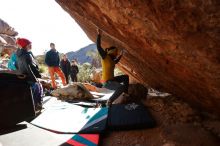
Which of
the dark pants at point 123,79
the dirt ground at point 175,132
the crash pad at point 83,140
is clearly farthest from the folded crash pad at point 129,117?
the dark pants at point 123,79

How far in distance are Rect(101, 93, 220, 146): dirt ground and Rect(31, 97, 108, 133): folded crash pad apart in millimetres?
481

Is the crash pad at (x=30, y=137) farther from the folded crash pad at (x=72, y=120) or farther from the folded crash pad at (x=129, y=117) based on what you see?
the folded crash pad at (x=129, y=117)

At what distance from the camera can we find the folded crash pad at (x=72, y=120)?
559cm

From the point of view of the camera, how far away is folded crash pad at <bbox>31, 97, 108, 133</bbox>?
559 cm

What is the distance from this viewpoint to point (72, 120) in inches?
251

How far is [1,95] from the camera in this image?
208 inches

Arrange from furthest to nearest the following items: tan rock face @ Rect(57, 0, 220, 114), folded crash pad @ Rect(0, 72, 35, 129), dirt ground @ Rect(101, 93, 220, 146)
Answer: folded crash pad @ Rect(0, 72, 35, 129)
dirt ground @ Rect(101, 93, 220, 146)
tan rock face @ Rect(57, 0, 220, 114)

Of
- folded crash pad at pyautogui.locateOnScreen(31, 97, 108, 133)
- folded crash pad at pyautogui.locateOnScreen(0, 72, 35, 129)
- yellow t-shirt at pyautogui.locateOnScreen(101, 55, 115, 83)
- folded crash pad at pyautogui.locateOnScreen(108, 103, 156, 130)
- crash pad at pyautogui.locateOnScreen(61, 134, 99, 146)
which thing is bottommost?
crash pad at pyautogui.locateOnScreen(61, 134, 99, 146)

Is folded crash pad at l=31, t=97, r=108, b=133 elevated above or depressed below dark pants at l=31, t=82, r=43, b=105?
below

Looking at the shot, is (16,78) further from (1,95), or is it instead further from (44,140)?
(44,140)

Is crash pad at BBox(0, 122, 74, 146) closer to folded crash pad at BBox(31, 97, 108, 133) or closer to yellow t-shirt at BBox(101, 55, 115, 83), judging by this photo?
folded crash pad at BBox(31, 97, 108, 133)

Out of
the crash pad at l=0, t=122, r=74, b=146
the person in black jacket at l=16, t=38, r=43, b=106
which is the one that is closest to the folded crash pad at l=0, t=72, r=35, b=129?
the crash pad at l=0, t=122, r=74, b=146

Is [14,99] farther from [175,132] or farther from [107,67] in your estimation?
[175,132]

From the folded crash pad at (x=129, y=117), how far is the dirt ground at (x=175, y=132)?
135mm
